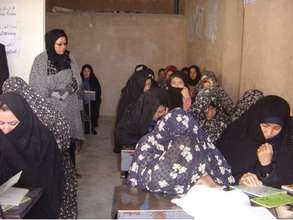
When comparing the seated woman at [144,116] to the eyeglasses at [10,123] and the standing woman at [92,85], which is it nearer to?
the eyeglasses at [10,123]

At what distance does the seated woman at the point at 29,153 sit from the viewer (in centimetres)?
253

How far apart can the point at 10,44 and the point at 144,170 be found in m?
2.52

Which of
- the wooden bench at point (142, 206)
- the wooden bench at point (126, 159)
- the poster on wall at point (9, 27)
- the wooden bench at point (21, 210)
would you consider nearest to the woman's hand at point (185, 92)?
the poster on wall at point (9, 27)

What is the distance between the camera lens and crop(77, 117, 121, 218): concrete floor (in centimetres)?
427

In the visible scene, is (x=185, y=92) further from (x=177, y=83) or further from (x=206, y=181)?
(x=206, y=181)

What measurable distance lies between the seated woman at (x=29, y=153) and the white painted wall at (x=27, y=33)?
5.88 feet

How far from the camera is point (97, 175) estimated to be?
209 inches

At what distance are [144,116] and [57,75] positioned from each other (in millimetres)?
960

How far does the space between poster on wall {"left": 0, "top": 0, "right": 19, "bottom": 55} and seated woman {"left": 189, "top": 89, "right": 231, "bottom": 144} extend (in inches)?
69.1

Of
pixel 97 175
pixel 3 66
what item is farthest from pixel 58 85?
pixel 97 175

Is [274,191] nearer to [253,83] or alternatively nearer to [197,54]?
[253,83]

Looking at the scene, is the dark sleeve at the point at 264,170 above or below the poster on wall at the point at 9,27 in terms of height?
below

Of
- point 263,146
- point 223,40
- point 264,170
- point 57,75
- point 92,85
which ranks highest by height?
point 223,40

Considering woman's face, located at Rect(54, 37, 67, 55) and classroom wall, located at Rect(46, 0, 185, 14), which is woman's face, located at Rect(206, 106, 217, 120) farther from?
classroom wall, located at Rect(46, 0, 185, 14)
